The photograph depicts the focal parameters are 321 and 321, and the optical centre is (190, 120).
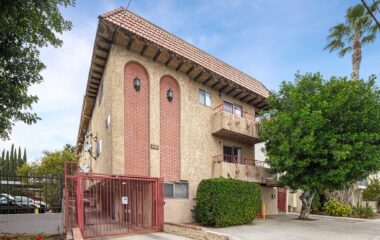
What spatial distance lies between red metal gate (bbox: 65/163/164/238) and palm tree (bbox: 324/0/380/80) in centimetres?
1816

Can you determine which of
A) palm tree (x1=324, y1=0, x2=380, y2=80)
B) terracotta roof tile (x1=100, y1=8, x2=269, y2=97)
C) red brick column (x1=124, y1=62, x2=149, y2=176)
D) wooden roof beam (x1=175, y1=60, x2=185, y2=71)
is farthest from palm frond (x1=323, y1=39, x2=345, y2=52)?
red brick column (x1=124, y1=62, x2=149, y2=176)

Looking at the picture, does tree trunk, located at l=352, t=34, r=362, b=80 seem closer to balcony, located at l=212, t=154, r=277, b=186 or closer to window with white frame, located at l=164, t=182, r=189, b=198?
balcony, located at l=212, t=154, r=277, b=186

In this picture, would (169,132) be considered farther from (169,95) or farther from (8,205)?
(8,205)

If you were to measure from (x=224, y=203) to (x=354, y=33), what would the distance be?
19.1 metres

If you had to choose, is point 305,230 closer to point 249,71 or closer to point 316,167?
point 316,167

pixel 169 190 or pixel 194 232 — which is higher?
pixel 169 190

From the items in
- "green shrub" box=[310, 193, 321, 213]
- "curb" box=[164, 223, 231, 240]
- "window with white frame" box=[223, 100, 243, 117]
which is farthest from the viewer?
"green shrub" box=[310, 193, 321, 213]

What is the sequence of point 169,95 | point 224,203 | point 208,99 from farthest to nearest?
point 208,99, point 169,95, point 224,203

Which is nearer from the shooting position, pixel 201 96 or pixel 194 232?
pixel 194 232

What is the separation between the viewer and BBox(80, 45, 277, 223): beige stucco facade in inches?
592

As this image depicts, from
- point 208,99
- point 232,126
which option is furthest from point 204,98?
point 232,126

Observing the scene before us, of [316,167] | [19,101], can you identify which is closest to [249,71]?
[316,167]

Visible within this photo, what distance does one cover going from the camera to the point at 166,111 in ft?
55.8

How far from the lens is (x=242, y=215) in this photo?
51.8 feet
